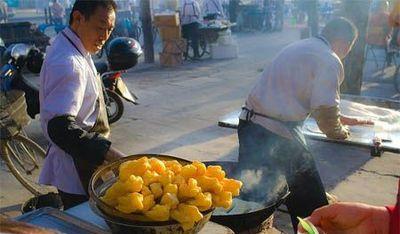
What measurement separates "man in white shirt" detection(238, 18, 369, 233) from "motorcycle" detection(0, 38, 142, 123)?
300cm

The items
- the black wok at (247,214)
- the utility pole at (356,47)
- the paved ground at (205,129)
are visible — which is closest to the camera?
the black wok at (247,214)

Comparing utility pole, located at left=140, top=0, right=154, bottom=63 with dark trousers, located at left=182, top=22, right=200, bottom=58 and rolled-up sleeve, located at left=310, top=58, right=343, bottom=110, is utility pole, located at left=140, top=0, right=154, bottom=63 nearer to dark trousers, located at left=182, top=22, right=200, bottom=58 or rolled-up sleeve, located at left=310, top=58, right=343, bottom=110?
dark trousers, located at left=182, top=22, right=200, bottom=58

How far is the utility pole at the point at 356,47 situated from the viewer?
7023 mm

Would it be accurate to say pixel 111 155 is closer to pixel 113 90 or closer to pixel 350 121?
pixel 350 121

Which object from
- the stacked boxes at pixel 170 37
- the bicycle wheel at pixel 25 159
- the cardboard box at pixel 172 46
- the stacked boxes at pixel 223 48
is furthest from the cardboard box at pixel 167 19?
the bicycle wheel at pixel 25 159

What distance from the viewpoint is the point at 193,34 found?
13.0 meters

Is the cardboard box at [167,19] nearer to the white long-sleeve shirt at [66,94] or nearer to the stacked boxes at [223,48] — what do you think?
the stacked boxes at [223,48]

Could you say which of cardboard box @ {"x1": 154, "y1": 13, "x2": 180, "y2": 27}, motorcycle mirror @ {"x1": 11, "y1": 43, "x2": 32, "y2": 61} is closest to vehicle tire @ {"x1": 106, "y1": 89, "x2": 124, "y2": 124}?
motorcycle mirror @ {"x1": 11, "y1": 43, "x2": 32, "y2": 61}

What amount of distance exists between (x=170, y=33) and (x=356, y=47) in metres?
5.77

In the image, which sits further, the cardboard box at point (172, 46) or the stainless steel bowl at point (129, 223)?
the cardboard box at point (172, 46)

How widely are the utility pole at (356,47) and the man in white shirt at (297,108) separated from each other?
3883mm

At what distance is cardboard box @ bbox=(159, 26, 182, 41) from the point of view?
11.7 meters

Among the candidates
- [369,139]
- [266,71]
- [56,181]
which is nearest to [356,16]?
[369,139]

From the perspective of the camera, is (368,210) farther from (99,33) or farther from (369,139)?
(369,139)
